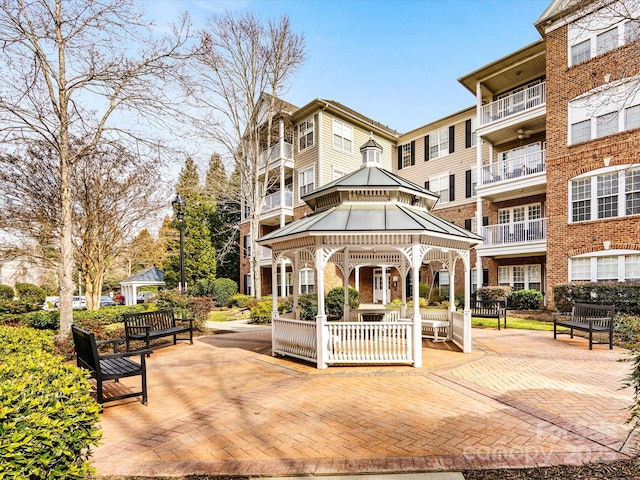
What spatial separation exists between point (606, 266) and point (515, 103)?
9986 millimetres

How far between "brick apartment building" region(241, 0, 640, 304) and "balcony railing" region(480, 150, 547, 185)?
0.08 metres

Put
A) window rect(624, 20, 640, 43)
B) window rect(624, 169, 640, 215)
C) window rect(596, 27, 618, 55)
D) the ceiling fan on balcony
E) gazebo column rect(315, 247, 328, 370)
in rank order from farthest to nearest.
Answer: the ceiling fan on balcony, window rect(596, 27, 618, 55), window rect(624, 169, 640, 215), gazebo column rect(315, 247, 328, 370), window rect(624, 20, 640, 43)

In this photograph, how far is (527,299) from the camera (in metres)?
18.1

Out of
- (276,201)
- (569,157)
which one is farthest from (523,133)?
(276,201)

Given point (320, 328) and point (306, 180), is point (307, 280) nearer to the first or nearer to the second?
point (306, 180)

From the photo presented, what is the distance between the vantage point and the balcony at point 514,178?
1806 centimetres

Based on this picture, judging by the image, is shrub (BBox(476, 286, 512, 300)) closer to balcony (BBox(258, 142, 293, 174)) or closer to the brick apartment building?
the brick apartment building

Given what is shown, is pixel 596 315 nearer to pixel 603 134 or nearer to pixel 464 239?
pixel 464 239

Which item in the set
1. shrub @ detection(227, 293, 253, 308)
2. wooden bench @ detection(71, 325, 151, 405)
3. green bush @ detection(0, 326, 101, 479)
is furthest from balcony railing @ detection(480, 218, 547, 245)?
green bush @ detection(0, 326, 101, 479)

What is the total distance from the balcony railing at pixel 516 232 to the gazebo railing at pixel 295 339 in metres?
14.5

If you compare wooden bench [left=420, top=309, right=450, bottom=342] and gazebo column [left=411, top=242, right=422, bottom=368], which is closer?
gazebo column [left=411, top=242, right=422, bottom=368]

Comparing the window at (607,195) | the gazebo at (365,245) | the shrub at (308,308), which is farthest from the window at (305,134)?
the window at (607,195)

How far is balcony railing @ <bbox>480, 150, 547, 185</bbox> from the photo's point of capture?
60.4ft

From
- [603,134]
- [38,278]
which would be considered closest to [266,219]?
[603,134]
